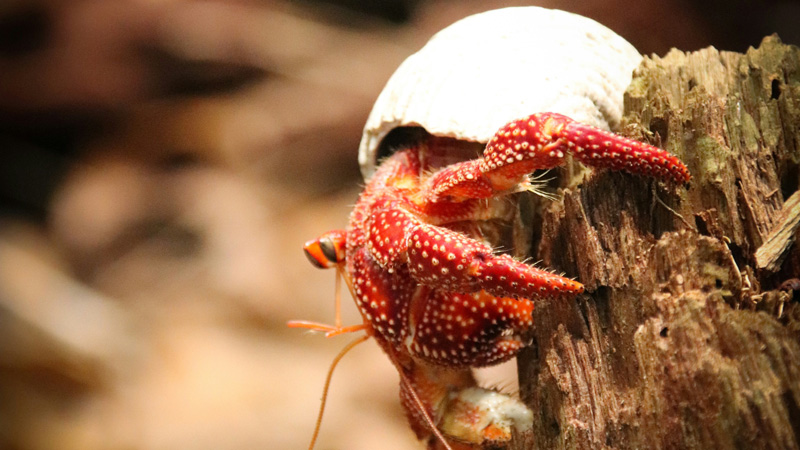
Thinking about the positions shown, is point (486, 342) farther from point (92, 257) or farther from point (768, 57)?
point (92, 257)

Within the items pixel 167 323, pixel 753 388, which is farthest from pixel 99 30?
pixel 753 388

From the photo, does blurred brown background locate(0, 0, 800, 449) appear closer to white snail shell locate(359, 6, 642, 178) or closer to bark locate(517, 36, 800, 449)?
white snail shell locate(359, 6, 642, 178)

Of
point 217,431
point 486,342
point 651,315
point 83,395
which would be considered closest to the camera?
point 651,315

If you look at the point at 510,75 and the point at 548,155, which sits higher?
the point at 510,75

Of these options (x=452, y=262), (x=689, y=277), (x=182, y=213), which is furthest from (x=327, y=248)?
(x=182, y=213)

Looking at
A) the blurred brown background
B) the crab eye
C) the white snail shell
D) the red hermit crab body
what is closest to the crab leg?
the red hermit crab body

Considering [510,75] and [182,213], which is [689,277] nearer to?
[510,75]

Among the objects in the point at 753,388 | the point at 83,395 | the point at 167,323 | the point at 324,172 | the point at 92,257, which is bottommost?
the point at 83,395
